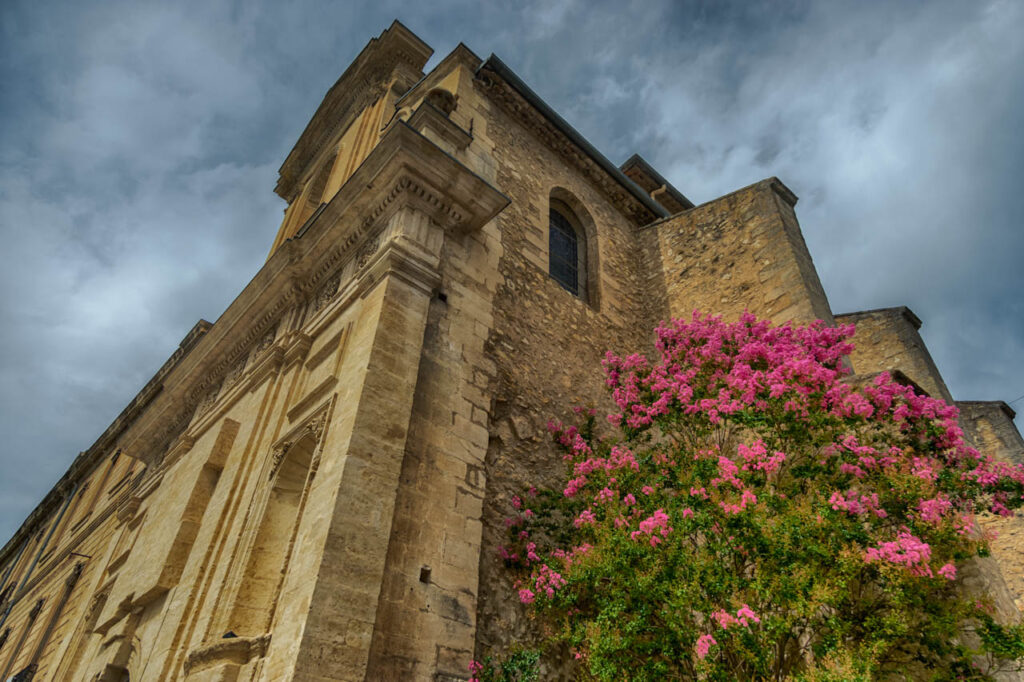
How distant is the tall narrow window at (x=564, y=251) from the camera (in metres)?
8.34

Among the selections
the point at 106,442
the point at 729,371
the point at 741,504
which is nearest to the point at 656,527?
the point at 741,504

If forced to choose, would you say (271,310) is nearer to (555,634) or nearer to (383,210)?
(383,210)

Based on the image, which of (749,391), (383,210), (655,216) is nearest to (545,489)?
(749,391)

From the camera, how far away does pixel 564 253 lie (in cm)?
871

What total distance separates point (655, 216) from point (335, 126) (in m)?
6.55

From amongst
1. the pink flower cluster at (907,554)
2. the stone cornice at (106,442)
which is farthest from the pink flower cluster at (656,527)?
the stone cornice at (106,442)

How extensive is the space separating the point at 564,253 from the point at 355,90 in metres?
5.78

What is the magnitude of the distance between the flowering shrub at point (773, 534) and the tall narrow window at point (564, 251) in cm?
325

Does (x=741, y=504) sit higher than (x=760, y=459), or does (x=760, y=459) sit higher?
(x=760, y=459)

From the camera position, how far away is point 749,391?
455 cm

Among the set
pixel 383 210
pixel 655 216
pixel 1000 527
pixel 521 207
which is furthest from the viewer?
pixel 655 216

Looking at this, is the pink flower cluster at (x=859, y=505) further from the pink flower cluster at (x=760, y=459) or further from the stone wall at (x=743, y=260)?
the stone wall at (x=743, y=260)

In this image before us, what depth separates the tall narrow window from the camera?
328 inches

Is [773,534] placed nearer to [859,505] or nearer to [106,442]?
[859,505]
